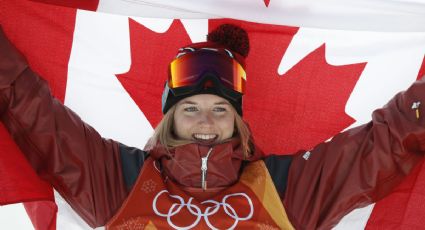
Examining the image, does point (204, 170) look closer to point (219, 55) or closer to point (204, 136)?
point (204, 136)

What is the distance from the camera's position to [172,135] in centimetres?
345

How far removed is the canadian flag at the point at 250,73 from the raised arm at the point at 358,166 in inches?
7.5

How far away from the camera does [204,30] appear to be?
382cm

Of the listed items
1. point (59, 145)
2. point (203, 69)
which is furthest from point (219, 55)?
point (59, 145)

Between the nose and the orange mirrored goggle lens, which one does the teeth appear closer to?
the nose

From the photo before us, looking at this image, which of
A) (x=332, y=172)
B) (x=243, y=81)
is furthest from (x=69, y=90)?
(x=332, y=172)

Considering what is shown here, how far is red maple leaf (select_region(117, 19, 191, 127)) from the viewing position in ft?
12.5

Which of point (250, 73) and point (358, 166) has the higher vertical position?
point (250, 73)

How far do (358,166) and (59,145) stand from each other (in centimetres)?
125

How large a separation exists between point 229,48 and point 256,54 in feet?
0.83

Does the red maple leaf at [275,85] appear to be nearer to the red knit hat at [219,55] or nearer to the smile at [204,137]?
the red knit hat at [219,55]

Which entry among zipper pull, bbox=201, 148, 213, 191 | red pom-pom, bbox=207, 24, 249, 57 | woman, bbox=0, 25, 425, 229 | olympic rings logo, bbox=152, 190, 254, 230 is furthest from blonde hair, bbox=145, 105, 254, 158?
red pom-pom, bbox=207, 24, 249, 57

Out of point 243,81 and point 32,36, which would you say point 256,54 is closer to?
point 243,81

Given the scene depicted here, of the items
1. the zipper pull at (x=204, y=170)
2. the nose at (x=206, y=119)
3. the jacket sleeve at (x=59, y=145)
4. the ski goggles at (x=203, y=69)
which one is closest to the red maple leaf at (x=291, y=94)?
the ski goggles at (x=203, y=69)
